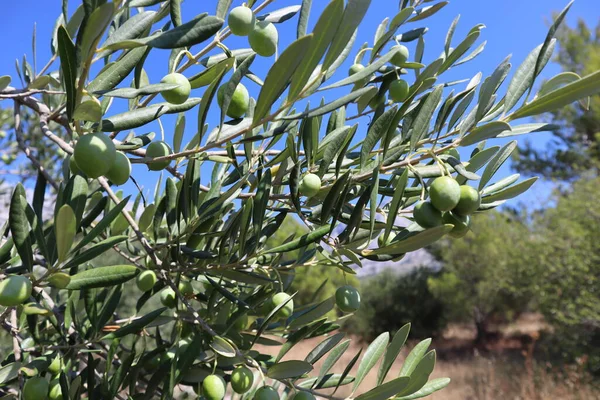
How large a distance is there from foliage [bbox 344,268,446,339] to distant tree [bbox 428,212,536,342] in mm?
765

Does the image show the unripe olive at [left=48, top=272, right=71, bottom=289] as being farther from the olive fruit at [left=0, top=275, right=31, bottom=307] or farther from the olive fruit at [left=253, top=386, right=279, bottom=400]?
the olive fruit at [left=253, top=386, right=279, bottom=400]

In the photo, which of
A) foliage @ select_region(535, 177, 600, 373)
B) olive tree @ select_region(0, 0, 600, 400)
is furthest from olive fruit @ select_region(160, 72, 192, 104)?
foliage @ select_region(535, 177, 600, 373)

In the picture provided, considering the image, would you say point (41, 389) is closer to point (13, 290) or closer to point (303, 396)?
point (13, 290)

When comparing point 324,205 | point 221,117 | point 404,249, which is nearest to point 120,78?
point 221,117

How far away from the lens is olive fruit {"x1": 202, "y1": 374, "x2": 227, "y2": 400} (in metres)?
0.82

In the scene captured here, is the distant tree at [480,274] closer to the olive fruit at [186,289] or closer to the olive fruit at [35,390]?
the olive fruit at [186,289]

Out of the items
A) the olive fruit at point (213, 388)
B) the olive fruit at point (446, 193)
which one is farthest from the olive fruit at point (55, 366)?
the olive fruit at point (446, 193)

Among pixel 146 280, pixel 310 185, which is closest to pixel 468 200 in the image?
pixel 310 185

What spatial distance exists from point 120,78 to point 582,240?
32.7 ft

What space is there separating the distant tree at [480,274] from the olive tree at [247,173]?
13.2 meters

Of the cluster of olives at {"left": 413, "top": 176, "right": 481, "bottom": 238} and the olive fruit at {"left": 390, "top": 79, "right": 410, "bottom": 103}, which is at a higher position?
the olive fruit at {"left": 390, "top": 79, "right": 410, "bottom": 103}

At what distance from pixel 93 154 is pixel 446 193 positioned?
49 centimetres

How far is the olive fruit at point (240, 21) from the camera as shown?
718mm

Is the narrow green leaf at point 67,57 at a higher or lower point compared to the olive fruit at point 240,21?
lower
